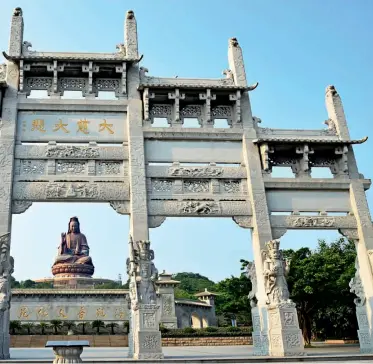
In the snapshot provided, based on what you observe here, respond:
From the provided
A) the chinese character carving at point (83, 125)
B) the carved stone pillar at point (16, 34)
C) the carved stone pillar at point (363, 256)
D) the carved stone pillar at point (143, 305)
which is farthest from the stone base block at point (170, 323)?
the carved stone pillar at point (16, 34)

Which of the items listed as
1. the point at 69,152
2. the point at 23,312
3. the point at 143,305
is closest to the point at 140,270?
the point at 143,305

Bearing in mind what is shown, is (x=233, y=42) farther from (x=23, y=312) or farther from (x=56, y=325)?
(x=23, y=312)

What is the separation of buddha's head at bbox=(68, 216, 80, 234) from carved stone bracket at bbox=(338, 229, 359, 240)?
1191 inches

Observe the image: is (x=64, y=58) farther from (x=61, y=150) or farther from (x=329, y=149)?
(x=329, y=149)

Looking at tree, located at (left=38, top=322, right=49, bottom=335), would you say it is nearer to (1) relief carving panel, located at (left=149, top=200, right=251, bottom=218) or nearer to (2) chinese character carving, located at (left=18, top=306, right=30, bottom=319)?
(2) chinese character carving, located at (left=18, top=306, right=30, bottom=319)

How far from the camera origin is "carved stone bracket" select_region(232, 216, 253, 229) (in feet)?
34.8

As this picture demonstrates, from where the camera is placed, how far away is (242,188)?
36.0ft

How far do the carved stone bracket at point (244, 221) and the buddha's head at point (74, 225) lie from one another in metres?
29.4

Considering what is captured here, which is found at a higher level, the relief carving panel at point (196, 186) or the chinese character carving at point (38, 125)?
the chinese character carving at point (38, 125)

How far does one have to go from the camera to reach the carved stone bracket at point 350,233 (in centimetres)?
1095

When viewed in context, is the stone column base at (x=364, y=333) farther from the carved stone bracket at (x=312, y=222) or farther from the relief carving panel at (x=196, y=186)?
the relief carving panel at (x=196, y=186)

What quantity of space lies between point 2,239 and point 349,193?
28.4 feet

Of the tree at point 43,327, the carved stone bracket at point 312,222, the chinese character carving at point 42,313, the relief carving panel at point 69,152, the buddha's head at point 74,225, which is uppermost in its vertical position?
the buddha's head at point 74,225

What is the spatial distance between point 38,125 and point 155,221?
3.88 metres
